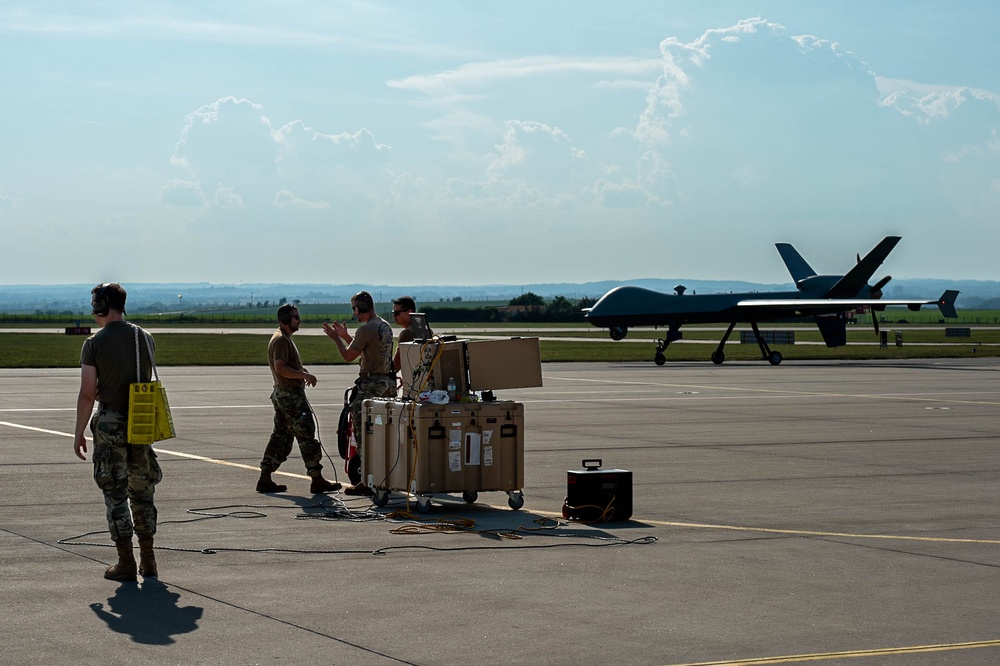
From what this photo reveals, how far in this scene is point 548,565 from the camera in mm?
10602

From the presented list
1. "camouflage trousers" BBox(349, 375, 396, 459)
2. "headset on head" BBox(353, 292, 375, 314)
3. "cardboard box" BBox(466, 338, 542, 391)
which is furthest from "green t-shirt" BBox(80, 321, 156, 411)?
"headset on head" BBox(353, 292, 375, 314)

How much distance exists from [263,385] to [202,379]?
3.78 m

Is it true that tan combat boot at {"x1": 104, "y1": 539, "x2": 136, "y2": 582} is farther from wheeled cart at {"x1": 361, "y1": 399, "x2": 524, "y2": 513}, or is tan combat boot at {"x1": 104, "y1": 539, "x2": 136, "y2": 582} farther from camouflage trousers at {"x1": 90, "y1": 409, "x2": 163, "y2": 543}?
wheeled cart at {"x1": 361, "y1": 399, "x2": 524, "y2": 513}

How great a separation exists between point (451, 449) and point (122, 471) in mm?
4058

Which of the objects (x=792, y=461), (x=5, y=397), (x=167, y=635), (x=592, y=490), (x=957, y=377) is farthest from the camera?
(x=957, y=377)

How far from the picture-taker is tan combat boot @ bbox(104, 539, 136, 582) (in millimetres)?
9781

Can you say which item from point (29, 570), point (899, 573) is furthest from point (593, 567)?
point (29, 570)

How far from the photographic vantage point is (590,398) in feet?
104

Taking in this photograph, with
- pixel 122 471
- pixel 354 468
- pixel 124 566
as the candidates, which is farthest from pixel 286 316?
pixel 124 566

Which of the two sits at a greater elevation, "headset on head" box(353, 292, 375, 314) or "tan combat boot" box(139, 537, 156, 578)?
"headset on head" box(353, 292, 375, 314)

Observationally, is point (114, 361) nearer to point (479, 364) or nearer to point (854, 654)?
point (479, 364)

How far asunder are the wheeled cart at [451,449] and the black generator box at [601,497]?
2.79ft

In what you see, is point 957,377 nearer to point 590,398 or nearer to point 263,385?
point 590,398

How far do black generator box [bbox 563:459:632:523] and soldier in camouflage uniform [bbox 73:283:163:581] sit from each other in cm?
452
